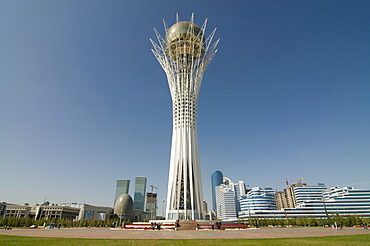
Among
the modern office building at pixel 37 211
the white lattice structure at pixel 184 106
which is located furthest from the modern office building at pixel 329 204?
the modern office building at pixel 37 211

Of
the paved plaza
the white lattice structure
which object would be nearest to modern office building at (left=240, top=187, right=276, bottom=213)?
the white lattice structure

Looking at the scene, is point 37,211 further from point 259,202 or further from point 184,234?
point 259,202

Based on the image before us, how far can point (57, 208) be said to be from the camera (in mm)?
102938

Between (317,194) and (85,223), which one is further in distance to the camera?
(317,194)

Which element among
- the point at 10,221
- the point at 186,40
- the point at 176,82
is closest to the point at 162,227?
the point at 176,82

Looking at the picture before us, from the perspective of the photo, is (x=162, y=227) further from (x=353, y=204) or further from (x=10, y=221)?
(x=353, y=204)

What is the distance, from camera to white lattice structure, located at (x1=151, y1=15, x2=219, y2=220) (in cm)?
4625

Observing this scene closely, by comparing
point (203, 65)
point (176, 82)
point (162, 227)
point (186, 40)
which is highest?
point (186, 40)

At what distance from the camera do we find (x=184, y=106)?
170ft

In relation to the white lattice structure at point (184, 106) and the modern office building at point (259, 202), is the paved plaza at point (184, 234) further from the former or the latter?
the modern office building at point (259, 202)

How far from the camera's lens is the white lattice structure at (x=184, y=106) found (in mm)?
46250

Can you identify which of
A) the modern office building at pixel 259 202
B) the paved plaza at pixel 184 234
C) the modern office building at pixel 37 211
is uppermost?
the modern office building at pixel 259 202

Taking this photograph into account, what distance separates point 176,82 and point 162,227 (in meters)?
32.3

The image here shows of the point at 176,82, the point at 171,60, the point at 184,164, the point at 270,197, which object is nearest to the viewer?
the point at 184,164
